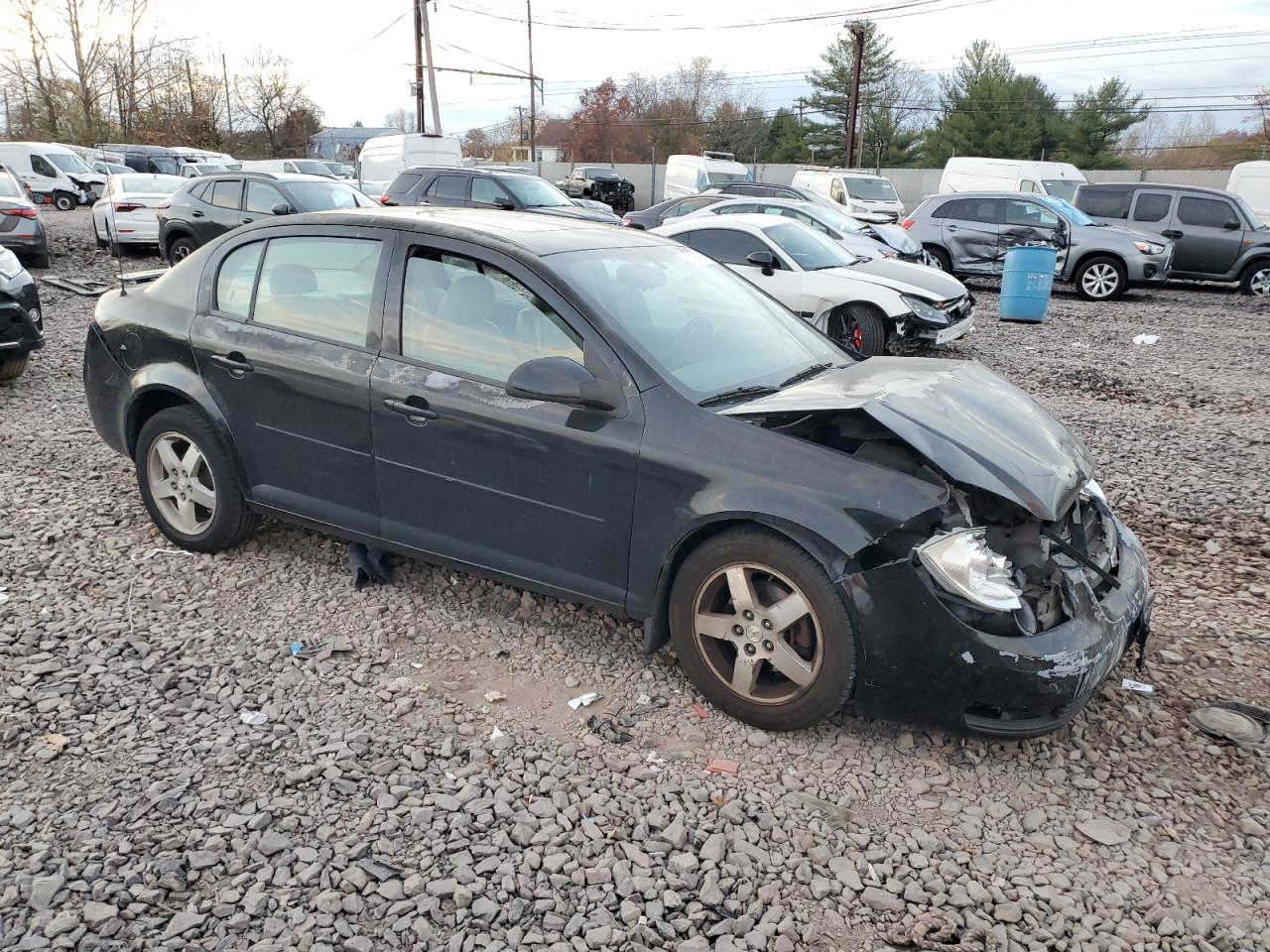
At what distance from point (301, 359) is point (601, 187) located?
30.6m

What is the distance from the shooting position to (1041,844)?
9.37ft

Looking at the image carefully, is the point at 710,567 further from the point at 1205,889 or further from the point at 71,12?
the point at 71,12

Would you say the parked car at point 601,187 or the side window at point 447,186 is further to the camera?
the parked car at point 601,187

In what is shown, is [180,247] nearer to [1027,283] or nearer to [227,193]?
[227,193]

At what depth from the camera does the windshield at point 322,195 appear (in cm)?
1367

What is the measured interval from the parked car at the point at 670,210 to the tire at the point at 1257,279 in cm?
918

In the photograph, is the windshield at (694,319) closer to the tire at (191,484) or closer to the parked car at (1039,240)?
the tire at (191,484)

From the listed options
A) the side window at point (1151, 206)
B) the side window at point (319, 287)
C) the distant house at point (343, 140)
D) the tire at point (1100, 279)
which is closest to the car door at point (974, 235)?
the tire at point (1100, 279)

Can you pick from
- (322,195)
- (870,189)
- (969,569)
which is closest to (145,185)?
(322,195)

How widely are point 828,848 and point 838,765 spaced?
42cm

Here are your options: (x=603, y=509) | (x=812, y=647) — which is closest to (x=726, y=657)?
(x=812, y=647)

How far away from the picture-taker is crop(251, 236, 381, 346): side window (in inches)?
157

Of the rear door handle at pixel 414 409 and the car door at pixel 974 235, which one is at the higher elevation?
the car door at pixel 974 235

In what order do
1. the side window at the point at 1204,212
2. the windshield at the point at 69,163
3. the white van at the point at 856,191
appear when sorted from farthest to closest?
the windshield at the point at 69,163, the white van at the point at 856,191, the side window at the point at 1204,212
